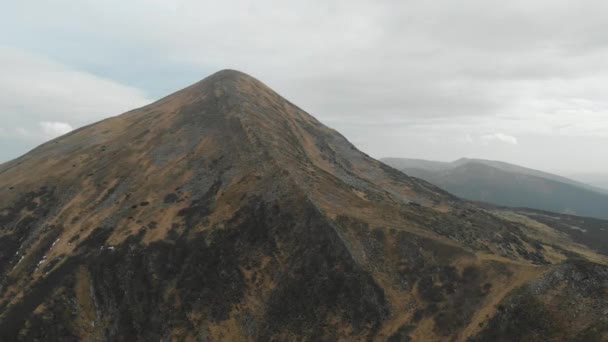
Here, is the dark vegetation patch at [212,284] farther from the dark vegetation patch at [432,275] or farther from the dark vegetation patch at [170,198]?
the dark vegetation patch at [170,198]

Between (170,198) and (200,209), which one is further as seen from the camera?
(170,198)

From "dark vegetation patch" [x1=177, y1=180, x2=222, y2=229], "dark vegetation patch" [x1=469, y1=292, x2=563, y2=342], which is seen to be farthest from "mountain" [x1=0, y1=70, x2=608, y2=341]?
"dark vegetation patch" [x1=177, y1=180, x2=222, y2=229]

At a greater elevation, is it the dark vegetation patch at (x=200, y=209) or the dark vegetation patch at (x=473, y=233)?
the dark vegetation patch at (x=200, y=209)

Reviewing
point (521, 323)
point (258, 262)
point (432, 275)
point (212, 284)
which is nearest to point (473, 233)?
point (432, 275)

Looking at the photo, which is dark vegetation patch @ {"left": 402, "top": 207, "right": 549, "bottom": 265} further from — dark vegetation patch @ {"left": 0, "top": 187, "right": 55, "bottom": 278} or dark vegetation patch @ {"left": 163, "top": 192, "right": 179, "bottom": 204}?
dark vegetation patch @ {"left": 0, "top": 187, "right": 55, "bottom": 278}

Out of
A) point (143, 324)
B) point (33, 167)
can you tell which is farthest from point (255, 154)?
point (33, 167)

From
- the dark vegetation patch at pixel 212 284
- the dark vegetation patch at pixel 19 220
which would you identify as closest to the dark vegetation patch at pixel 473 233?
the dark vegetation patch at pixel 212 284

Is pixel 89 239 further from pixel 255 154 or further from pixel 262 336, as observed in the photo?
pixel 262 336

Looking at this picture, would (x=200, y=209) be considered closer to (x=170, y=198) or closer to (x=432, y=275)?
(x=170, y=198)
